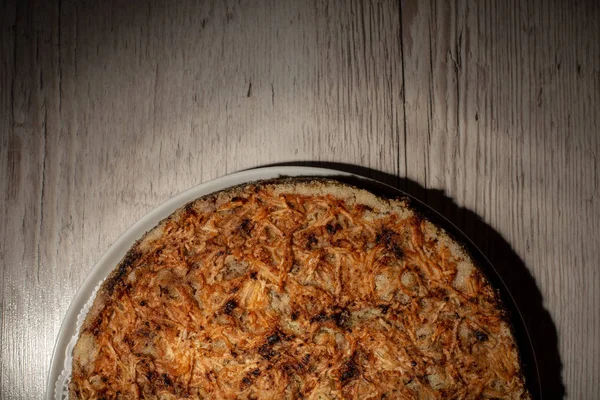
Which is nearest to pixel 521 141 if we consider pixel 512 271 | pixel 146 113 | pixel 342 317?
pixel 512 271

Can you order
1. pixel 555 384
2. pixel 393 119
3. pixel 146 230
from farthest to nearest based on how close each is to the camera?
pixel 393 119
pixel 555 384
pixel 146 230

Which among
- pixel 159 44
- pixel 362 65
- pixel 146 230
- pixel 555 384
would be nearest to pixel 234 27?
pixel 159 44

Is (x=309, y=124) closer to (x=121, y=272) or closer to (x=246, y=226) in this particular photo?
(x=246, y=226)

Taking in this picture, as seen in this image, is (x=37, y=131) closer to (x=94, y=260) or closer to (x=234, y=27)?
(x=94, y=260)

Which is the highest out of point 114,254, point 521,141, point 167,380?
point 521,141

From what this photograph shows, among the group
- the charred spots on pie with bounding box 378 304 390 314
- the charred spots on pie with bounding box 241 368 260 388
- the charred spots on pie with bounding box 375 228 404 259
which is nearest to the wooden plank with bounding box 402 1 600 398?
the charred spots on pie with bounding box 375 228 404 259

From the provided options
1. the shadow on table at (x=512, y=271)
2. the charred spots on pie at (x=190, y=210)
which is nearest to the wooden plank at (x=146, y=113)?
the shadow on table at (x=512, y=271)
